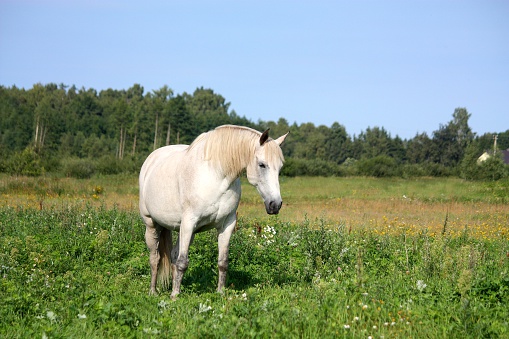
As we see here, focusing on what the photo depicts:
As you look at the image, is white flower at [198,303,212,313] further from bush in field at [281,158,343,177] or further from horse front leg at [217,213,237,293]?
bush in field at [281,158,343,177]

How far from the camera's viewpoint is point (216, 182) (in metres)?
6.95

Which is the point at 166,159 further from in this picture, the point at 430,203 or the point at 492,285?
the point at 430,203

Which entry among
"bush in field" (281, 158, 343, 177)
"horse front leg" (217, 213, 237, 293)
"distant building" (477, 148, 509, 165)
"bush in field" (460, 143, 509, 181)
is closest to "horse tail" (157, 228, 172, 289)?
"horse front leg" (217, 213, 237, 293)

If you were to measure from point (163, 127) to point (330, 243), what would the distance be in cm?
7819

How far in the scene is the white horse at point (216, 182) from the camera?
663 cm

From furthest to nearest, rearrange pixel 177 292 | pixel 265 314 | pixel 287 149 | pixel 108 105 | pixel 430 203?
pixel 108 105 → pixel 287 149 → pixel 430 203 → pixel 177 292 → pixel 265 314

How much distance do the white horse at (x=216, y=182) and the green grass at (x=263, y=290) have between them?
0.89 metres

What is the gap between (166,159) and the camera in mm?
8047

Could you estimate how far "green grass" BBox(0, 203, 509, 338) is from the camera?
516 centimetres

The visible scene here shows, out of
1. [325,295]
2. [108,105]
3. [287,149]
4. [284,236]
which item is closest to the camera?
[325,295]

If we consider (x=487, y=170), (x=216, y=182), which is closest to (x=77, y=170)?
(x=487, y=170)

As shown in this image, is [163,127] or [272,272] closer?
[272,272]

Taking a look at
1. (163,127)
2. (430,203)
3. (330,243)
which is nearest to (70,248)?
(330,243)

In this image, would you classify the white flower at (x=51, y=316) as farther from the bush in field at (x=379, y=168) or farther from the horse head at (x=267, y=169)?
the bush in field at (x=379, y=168)
